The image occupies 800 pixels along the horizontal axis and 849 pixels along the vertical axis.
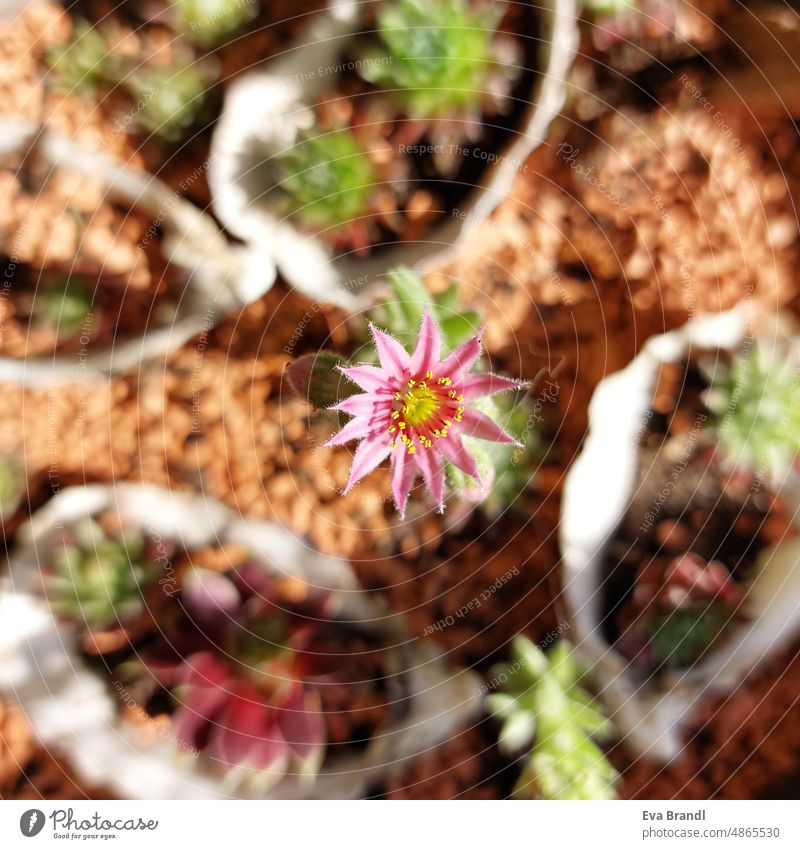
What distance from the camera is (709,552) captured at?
1029 millimetres

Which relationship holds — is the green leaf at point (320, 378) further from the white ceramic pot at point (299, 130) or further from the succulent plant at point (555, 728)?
the succulent plant at point (555, 728)

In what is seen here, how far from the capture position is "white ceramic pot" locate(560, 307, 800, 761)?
3.23ft

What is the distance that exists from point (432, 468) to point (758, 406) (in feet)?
1.54

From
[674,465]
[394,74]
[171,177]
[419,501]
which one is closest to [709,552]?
[674,465]

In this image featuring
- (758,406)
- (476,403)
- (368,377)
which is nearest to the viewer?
(368,377)

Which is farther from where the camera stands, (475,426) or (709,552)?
(709,552)

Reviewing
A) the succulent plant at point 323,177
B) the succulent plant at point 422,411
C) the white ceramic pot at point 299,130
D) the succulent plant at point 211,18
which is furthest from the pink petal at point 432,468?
the succulent plant at point 211,18

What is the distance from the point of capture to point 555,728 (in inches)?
37.8

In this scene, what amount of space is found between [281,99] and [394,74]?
0.49 feet

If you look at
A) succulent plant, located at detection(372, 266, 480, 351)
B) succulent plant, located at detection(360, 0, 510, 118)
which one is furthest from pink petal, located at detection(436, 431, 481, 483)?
succulent plant, located at detection(360, 0, 510, 118)

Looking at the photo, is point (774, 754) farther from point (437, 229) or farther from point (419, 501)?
point (437, 229)

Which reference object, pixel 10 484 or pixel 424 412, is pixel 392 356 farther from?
pixel 10 484

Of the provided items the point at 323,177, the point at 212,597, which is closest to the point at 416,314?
the point at 323,177
